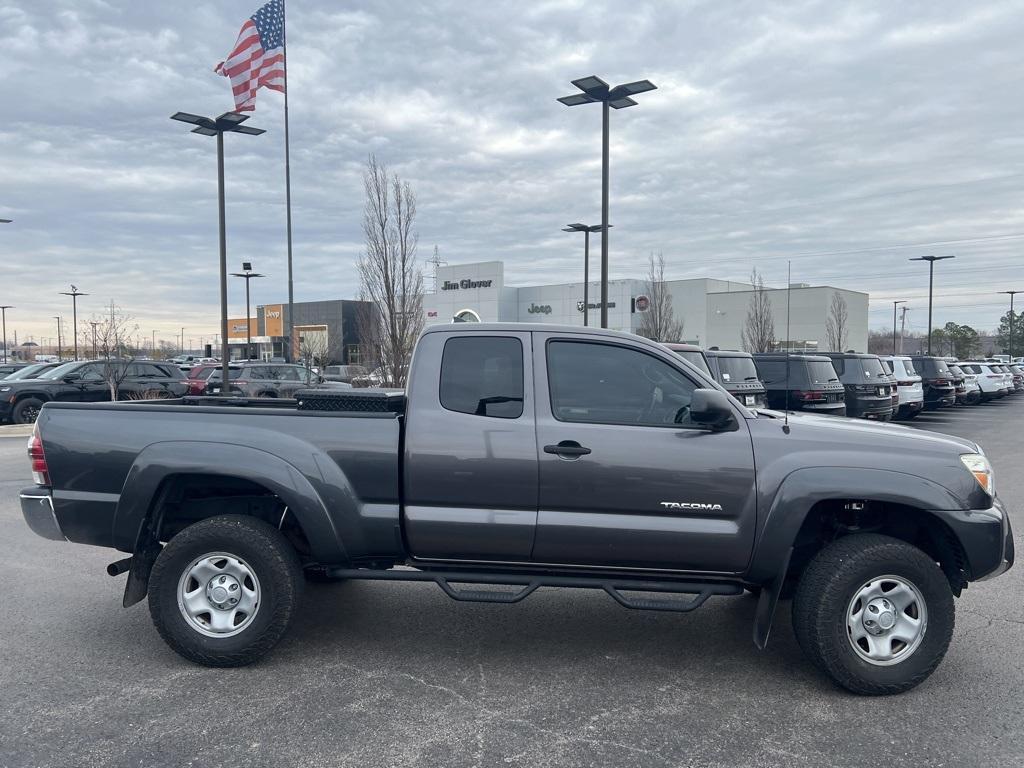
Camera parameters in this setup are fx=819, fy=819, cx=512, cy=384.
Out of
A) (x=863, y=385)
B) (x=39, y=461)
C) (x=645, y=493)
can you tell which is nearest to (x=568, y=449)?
(x=645, y=493)

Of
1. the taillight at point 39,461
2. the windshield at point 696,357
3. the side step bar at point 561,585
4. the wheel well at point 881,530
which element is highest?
the windshield at point 696,357

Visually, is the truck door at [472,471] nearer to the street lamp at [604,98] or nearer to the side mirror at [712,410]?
the side mirror at [712,410]

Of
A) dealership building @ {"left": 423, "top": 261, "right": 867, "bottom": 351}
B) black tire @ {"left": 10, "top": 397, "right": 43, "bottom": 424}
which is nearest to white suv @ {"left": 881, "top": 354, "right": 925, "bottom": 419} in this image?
black tire @ {"left": 10, "top": 397, "right": 43, "bottom": 424}

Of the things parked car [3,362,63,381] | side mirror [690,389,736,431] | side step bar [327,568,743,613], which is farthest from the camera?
parked car [3,362,63,381]

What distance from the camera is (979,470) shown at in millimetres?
4449

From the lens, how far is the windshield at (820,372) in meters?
15.4

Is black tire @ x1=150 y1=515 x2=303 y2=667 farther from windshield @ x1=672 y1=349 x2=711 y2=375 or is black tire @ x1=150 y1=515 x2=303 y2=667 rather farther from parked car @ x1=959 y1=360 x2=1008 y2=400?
parked car @ x1=959 y1=360 x2=1008 y2=400

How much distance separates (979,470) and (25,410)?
19749mm

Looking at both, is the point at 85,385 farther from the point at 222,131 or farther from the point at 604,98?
the point at 604,98

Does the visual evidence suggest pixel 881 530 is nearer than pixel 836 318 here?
Yes

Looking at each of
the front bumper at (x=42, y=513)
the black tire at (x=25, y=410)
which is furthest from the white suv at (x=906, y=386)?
the black tire at (x=25, y=410)

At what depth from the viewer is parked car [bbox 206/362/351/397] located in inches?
892

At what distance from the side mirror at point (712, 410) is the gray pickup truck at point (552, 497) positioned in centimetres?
2

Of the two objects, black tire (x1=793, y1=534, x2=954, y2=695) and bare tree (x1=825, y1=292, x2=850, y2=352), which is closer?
black tire (x1=793, y1=534, x2=954, y2=695)
